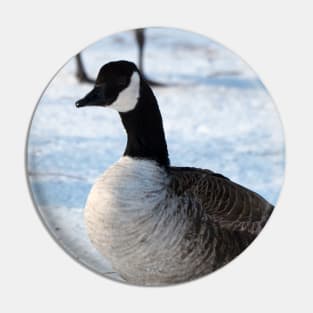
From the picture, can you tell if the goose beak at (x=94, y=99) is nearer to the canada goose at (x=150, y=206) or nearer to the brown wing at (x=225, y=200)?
the canada goose at (x=150, y=206)

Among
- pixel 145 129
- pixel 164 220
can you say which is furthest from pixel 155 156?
pixel 164 220

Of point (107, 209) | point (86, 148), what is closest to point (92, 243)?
point (107, 209)

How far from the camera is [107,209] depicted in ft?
8.44

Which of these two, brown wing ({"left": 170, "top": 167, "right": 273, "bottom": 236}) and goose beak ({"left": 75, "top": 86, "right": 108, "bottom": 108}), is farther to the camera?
brown wing ({"left": 170, "top": 167, "right": 273, "bottom": 236})

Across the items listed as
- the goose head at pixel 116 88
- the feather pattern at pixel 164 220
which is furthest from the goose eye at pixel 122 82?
the feather pattern at pixel 164 220

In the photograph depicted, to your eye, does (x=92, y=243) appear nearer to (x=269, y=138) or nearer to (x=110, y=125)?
(x=110, y=125)

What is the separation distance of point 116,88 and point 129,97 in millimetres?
57

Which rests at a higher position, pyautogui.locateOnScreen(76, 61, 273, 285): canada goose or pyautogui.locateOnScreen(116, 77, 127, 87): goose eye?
pyautogui.locateOnScreen(116, 77, 127, 87): goose eye

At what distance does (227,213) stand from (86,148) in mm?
575

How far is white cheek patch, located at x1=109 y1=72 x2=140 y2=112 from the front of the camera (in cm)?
255

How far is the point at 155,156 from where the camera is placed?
262 cm

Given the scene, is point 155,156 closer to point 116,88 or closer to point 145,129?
point 145,129

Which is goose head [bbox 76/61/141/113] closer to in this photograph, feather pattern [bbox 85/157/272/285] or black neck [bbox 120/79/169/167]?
black neck [bbox 120/79/169/167]

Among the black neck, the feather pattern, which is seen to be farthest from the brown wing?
the black neck
